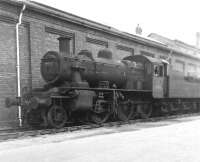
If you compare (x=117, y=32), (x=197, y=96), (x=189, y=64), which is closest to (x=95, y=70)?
(x=117, y=32)

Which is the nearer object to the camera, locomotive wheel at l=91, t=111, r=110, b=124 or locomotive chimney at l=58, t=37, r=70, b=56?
locomotive chimney at l=58, t=37, r=70, b=56

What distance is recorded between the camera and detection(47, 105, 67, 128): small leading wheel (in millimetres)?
9909

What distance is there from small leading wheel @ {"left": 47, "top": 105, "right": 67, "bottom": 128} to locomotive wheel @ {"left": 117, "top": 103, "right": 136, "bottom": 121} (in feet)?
10.4

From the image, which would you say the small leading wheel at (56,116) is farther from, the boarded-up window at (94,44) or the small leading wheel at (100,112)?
the boarded-up window at (94,44)

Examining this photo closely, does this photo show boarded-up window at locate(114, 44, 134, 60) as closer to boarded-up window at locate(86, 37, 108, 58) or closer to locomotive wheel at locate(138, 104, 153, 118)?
boarded-up window at locate(86, 37, 108, 58)

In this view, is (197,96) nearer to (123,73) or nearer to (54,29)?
(123,73)

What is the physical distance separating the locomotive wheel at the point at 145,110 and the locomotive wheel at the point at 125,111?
17.8 inches

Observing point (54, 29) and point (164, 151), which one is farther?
point (54, 29)

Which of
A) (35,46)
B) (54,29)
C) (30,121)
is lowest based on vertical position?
(30,121)

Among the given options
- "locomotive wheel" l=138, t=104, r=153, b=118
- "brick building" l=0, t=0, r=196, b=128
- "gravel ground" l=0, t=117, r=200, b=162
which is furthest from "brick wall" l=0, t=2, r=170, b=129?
"locomotive wheel" l=138, t=104, r=153, b=118

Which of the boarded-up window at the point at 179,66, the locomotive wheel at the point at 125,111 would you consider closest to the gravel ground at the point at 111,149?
the locomotive wheel at the point at 125,111

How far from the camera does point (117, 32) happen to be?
56.3ft

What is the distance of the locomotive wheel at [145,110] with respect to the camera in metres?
13.9

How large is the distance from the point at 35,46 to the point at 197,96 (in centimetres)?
1109
